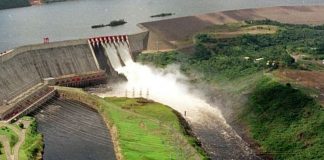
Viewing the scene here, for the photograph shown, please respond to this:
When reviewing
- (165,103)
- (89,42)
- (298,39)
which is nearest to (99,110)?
(165,103)

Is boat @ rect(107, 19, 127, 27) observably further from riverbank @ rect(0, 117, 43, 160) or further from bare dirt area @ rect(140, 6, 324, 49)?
riverbank @ rect(0, 117, 43, 160)

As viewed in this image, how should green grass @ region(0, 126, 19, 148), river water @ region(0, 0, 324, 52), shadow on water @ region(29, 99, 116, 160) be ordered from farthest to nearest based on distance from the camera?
river water @ region(0, 0, 324, 52), shadow on water @ region(29, 99, 116, 160), green grass @ region(0, 126, 19, 148)

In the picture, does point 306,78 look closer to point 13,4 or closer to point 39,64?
point 39,64

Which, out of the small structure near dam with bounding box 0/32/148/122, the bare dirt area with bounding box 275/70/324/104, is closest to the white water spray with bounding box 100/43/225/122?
the small structure near dam with bounding box 0/32/148/122

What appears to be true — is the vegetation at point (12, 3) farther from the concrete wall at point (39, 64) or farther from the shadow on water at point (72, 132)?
the shadow on water at point (72, 132)

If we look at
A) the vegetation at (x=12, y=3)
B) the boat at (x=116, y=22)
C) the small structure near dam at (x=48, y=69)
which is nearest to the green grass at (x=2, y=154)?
the small structure near dam at (x=48, y=69)

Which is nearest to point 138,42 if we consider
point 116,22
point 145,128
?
point 116,22
